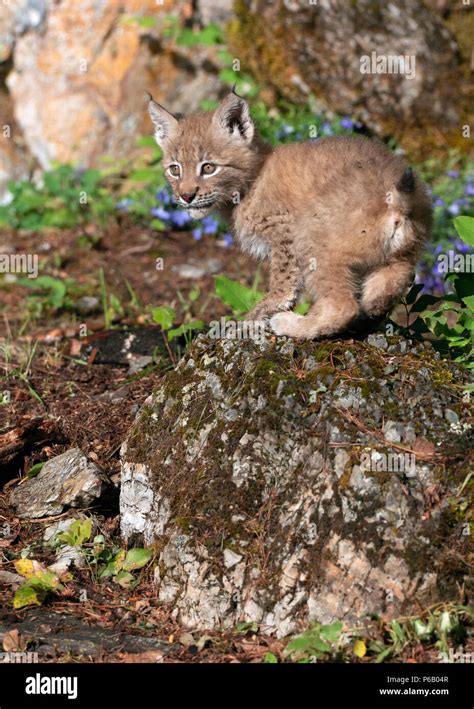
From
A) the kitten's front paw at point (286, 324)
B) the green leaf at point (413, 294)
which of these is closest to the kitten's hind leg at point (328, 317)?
the kitten's front paw at point (286, 324)

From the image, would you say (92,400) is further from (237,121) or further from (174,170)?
(237,121)

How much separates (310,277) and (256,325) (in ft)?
1.35

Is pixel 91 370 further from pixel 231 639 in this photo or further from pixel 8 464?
pixel 231 639

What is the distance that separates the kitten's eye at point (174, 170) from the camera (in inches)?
223

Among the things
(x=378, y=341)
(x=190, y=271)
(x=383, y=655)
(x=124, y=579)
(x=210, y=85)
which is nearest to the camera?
(x=383, y=655)

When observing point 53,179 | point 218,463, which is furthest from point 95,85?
point 218,463

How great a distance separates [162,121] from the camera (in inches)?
233

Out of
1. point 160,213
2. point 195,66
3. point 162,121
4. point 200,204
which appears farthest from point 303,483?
point 195,66

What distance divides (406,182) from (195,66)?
20.8 ft

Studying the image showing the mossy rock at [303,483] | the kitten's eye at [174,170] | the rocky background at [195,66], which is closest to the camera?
the mossy rock at [303,483]

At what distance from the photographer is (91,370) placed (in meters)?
6.21

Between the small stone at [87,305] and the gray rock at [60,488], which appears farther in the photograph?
the small stone at [87,305]

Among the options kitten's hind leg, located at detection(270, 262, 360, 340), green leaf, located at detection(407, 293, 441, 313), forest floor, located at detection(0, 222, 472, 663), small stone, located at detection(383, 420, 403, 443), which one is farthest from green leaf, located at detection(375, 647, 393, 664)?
green leaf, located at detection(407, 293, 441, 313)

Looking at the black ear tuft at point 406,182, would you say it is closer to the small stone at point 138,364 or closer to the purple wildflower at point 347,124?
the small stone at point 138,364
